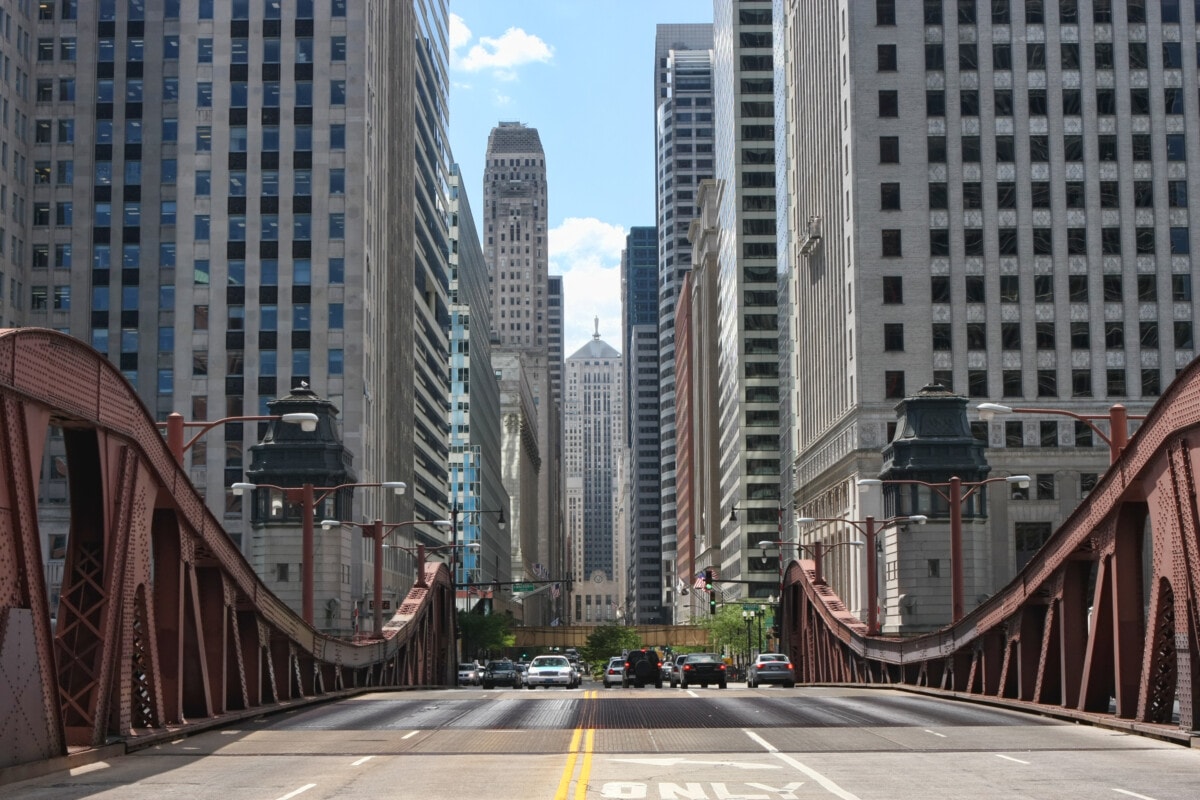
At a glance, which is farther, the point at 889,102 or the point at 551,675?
the point at 889,102

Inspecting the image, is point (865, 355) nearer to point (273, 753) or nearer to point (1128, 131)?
point (1128, 131)

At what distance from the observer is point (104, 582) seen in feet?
81.9

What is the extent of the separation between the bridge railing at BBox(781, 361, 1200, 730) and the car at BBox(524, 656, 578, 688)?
104 feet

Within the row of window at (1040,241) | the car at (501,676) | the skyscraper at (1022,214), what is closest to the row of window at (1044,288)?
the skyscraper at (1022,214)

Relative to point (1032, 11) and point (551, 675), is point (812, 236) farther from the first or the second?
point (551, 675)

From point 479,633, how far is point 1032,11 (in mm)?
69376

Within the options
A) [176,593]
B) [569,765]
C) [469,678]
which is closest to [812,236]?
[469,678]

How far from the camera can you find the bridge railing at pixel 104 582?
69.5ft

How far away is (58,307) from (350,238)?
20040 millimetres

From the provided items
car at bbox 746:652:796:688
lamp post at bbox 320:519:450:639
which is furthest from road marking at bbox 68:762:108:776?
car at bbox 746:652:796:688

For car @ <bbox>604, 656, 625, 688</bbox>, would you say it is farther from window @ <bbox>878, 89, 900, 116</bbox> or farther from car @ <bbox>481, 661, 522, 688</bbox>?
window @ <bbox>878, 89, 900, 116</bbox>

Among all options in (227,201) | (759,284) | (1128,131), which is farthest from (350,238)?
(759,284)

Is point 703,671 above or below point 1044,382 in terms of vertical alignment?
below

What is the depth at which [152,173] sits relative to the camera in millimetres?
107250
